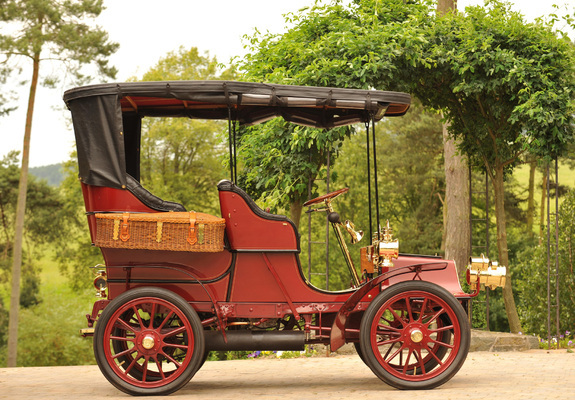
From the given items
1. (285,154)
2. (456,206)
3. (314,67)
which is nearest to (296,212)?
(285,154)

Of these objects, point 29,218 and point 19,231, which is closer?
point 19,231

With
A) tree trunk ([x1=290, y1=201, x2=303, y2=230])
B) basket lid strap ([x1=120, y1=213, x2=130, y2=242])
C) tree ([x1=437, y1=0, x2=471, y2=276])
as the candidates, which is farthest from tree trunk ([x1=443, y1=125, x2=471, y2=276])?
basket lid strap ([x1=120, y1=213, x2=130, y2=242])

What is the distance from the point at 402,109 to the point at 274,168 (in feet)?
13.3

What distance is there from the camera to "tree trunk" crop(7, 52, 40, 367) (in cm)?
2112

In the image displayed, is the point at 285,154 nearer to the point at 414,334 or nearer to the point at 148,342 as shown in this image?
the point at 414,334

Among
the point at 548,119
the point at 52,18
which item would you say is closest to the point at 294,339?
the point at 548,119

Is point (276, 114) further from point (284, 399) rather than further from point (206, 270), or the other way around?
point (284, 399)

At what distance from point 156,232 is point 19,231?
649 inches

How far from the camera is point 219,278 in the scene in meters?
6.29

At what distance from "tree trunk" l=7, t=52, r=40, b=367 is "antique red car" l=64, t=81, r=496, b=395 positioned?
1593cm

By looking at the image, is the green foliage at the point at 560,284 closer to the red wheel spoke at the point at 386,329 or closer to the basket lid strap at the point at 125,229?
the red wheel spoke at the point at 386,329

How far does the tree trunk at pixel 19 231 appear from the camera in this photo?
2112cm

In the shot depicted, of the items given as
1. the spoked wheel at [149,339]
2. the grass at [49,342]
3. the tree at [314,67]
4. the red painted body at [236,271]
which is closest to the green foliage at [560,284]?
the tree at [314,67]

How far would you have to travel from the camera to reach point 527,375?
23.9 ft
